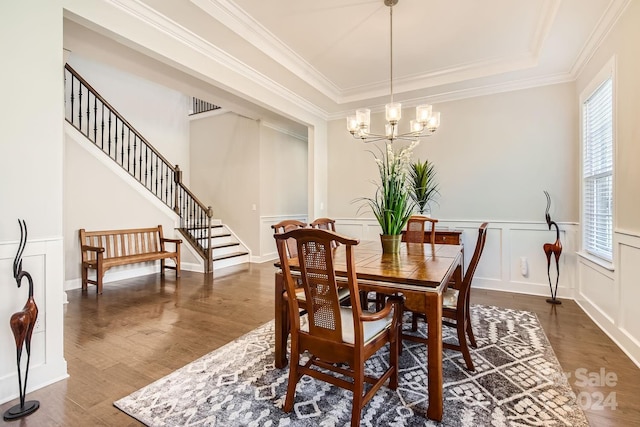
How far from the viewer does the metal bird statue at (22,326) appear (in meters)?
1.67

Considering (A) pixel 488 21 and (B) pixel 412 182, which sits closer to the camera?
(A) pixel 488 21

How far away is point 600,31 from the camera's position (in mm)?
2811

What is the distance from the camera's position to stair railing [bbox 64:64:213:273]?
18.0ft

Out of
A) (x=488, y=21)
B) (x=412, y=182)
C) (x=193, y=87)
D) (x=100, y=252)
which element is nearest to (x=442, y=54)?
(x=488, y=21)

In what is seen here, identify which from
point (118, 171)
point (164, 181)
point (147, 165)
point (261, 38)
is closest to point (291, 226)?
point (261, 38)

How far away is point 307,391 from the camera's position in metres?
1.90

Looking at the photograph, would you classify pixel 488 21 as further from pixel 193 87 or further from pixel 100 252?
pixel 100 252

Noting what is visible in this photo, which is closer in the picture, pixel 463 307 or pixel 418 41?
pixel 463 307

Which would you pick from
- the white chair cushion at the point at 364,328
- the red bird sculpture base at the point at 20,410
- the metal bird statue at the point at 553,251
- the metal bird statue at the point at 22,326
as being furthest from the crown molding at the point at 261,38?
the metal bird statue at the point at 553,251

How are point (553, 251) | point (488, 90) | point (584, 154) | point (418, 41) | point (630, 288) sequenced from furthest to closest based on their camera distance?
1. point (488, 90)
2. point (553, 251)
3. point (584, 154)
4. point (418, 41)
5. point (630, 288)

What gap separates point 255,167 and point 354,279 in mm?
5384

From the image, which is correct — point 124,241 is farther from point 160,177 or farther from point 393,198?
point 393,198

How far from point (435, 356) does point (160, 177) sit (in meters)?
6.40

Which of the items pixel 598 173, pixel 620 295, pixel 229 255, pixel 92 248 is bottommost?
pixel 229 255
